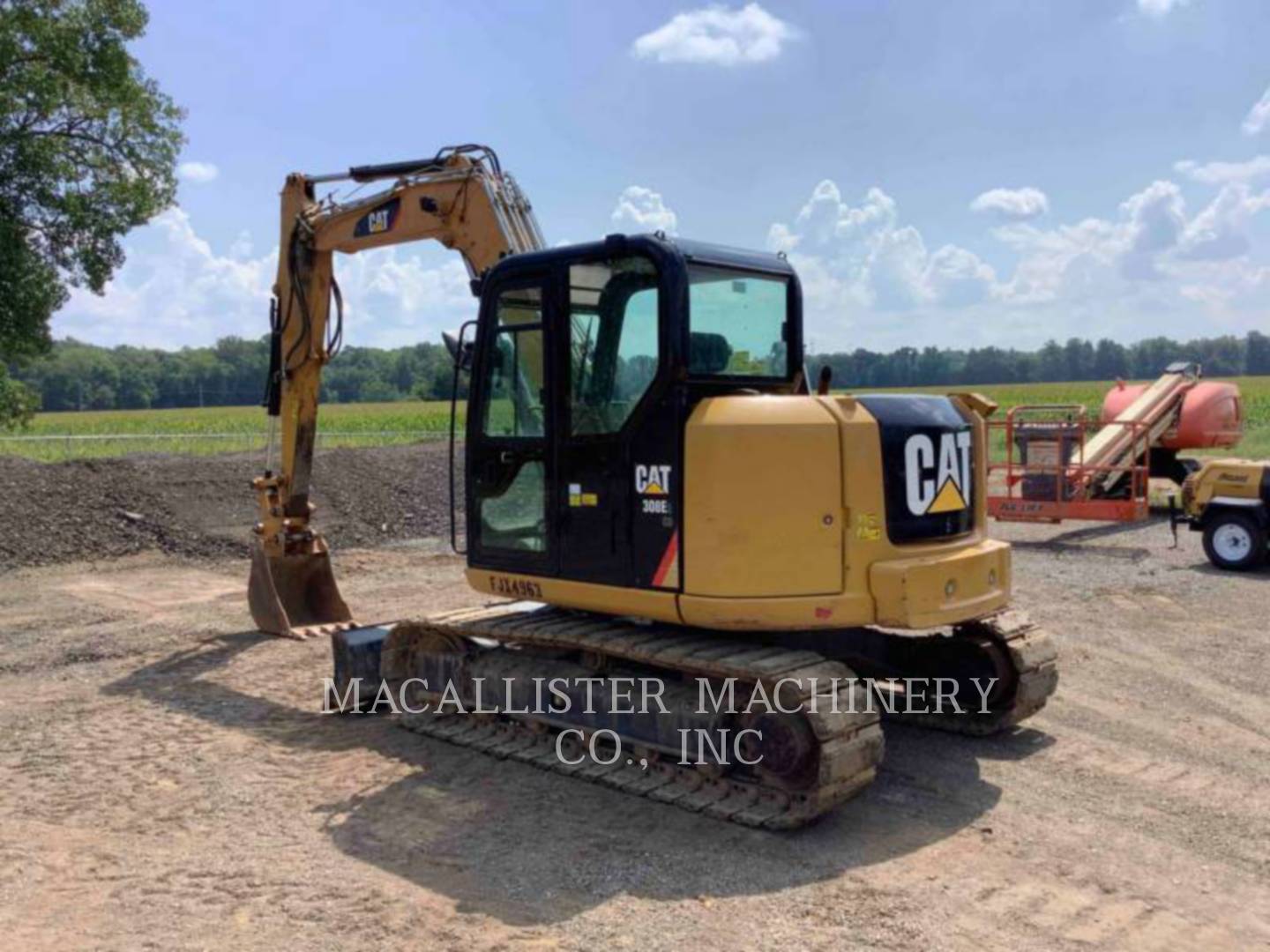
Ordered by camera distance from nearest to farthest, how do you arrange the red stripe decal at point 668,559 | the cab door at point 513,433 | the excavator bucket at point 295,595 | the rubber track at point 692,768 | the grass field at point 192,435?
the rubber track at point 692,768, the red stripe decal at point 668,559, the cab door at point 513,433, the excavator bucket at point 295,595, the grass field at point 192,435

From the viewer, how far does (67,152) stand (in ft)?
49.3

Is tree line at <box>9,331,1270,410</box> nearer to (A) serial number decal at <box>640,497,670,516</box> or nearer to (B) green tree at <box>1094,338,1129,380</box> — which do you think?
(B) green tree at <box>1094,338,1129,380</box>

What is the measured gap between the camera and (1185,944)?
4.45m

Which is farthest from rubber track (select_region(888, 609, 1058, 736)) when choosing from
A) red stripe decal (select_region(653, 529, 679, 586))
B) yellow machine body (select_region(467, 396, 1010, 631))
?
red stripe decal (select_region(653, 529, 679, 586))

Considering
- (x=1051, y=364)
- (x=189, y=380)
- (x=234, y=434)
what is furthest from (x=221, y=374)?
(x=1051, y=364)

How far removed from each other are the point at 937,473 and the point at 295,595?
606cm

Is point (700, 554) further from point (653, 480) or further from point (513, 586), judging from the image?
point (513, 586)

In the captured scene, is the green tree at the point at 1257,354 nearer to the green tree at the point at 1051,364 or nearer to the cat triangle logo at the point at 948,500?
the green tree at the point at 1051,364

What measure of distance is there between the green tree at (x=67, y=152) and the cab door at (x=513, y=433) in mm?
10445

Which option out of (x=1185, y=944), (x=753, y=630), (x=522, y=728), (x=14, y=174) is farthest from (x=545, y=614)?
(x=14, y=174)

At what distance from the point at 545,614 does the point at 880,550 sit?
7.39 ft

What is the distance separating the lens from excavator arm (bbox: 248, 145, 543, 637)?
8258 millimetres

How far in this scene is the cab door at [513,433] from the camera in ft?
21.2

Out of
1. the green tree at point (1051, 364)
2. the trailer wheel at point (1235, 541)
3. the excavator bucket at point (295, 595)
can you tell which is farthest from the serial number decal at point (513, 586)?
the green tree at point (1051, 364)
